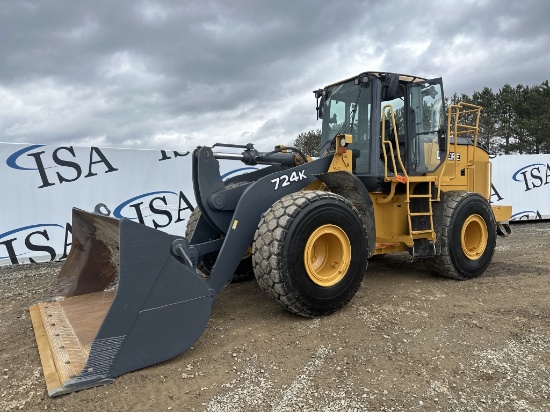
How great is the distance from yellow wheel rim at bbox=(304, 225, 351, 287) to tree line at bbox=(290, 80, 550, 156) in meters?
25.4

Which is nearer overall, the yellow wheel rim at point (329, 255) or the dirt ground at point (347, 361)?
the dirt ground at point (347, 361)

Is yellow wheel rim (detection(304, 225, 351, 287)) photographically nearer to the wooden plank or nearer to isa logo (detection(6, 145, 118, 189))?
the wooden plank

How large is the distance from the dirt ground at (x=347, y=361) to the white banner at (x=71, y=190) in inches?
A: 112

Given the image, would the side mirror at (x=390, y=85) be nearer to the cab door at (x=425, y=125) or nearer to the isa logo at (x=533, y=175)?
the cab door at (x=425, y=125)

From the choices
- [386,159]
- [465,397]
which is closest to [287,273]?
[465,397]

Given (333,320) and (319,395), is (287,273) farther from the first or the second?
(319,395)

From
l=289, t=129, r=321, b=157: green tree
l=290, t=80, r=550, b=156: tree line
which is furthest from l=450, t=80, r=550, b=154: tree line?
l=289, t=129, r=321, b=157: green tree

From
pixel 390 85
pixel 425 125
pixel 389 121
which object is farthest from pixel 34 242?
pixel 425 125

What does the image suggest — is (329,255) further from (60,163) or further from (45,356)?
(60,163)

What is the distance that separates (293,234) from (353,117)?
229 centimetres

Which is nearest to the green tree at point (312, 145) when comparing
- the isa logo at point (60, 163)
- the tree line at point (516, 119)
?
the isa logo at point (60, 163)

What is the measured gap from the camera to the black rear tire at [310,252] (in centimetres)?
376

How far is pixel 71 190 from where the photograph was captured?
25.9 ft

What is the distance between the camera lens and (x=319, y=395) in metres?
2.80
